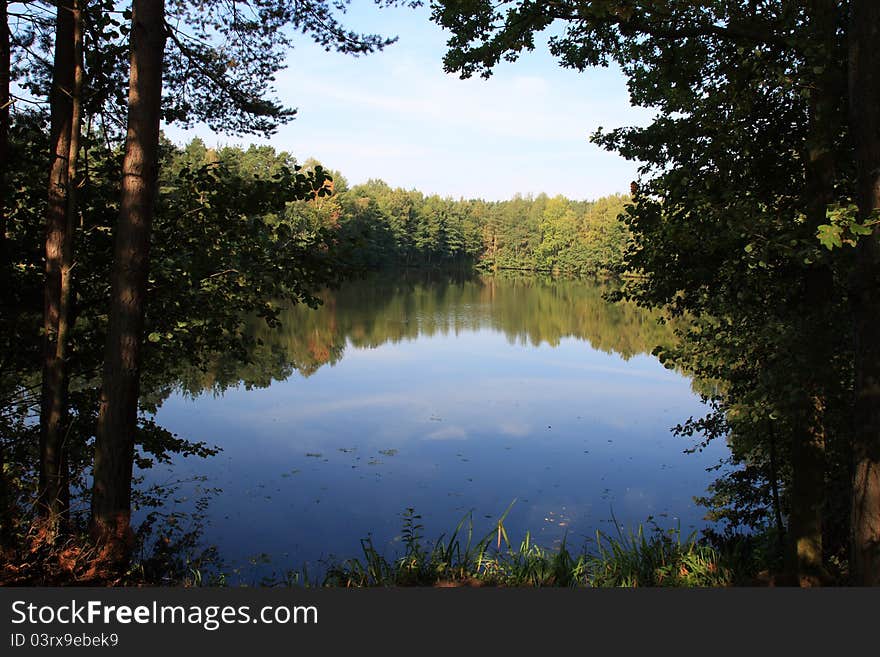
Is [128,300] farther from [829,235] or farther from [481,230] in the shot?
[481,230]

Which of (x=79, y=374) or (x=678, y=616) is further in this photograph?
(x=79, y=374)

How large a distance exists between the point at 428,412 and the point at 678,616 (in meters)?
14.3

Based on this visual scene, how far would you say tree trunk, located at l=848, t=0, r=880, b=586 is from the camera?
13.7ft

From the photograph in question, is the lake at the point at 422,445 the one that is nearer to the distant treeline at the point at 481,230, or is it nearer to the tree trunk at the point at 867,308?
the tree trunk at the point at 867,308

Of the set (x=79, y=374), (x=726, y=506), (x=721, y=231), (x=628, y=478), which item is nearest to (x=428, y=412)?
(x=628, y=478)

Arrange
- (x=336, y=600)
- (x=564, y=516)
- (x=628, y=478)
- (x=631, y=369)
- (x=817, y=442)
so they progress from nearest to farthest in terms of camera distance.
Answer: (x=336, y=600) < (x=817, y=442) < (x=564, y=516) < (x=628, y=478) < (x=631, y=369)

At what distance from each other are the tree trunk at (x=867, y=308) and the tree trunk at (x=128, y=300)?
523 centimetres

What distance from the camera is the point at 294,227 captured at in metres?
6.99

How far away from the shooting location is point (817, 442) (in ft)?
20.8

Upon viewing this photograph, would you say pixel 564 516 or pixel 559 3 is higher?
pixel 559 3

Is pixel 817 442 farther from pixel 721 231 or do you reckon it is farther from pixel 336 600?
pixel 336 600

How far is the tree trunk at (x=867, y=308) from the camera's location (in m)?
4.19

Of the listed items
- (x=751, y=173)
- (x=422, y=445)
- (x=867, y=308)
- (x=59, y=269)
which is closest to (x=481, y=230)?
(x=422, y=445)

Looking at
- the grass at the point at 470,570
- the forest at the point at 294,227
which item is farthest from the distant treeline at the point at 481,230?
the grass at the point at 470,570
